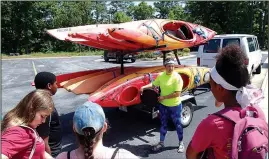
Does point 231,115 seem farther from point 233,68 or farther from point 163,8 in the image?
point 163,8

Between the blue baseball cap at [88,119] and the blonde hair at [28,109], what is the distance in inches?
31.6

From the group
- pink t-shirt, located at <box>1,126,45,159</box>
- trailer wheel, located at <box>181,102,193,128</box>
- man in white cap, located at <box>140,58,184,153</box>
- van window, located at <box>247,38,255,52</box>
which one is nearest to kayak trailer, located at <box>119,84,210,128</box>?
trailer wheel, located at <box>181,102,193,128</box>

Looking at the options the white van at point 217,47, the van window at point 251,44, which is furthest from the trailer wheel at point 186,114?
the van window at point 251,44

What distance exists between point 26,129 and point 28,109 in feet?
0.69

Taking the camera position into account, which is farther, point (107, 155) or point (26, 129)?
point (26, 129)

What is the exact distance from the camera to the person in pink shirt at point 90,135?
1802mm

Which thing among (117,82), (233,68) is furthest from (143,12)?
(233,68)

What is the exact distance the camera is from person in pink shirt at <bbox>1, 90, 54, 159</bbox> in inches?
87.7

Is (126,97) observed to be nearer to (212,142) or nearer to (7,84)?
(212,142)

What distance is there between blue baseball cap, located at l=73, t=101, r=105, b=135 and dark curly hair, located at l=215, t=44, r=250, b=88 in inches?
38.7

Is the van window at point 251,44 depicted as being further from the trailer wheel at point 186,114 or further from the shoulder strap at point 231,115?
the shoulder strap at point 231,115

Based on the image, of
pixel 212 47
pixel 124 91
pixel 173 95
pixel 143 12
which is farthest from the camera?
pixel 143 12

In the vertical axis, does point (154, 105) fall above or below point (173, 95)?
below

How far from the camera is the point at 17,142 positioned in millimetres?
2242
